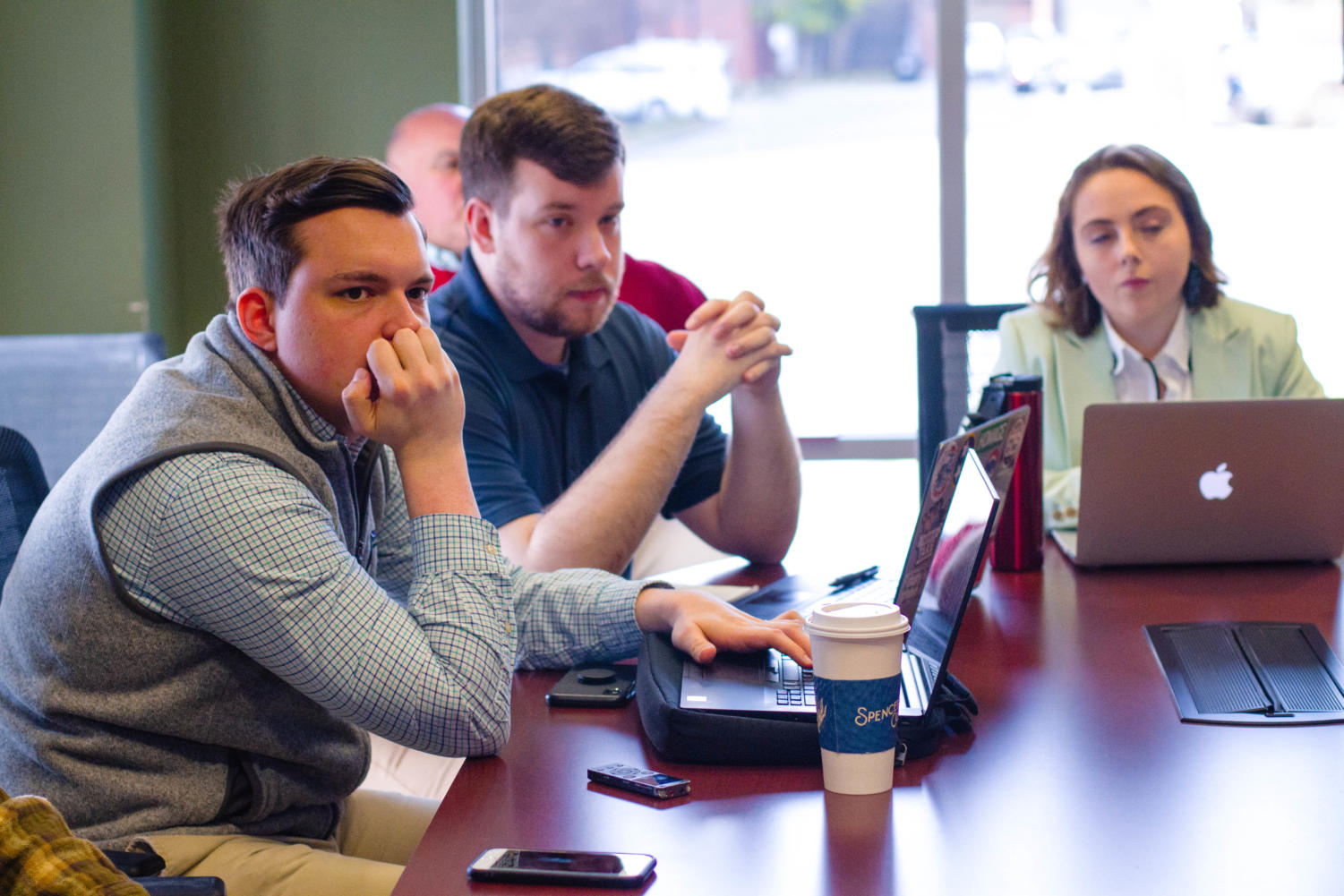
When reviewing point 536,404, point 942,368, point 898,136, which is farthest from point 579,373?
point 898,136

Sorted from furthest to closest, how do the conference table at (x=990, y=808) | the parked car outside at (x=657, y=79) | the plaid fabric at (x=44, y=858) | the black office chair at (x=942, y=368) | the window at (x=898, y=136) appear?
the parked car outside at (x=657, y=79) → the window at (x=898, y=136) → the black office chair at (x=942, y=368) → the conference table at (x=990, y=808) → the plaid fabric at (x=44, y=858)

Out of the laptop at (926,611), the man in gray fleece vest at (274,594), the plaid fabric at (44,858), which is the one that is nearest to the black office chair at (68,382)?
the man in gray fleece vest at (274,594)

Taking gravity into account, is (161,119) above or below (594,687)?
above

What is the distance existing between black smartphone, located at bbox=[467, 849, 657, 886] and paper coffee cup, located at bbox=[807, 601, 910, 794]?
0.18 meters

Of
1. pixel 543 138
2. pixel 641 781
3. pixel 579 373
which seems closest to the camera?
pixel 641 781

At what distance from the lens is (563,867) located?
83cm

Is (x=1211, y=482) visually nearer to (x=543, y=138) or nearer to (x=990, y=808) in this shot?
(x=990, y=808)

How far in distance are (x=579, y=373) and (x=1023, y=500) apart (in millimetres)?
768

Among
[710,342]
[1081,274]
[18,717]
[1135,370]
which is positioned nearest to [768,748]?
[18,717]

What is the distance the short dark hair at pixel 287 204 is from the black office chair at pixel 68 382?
784 millimetres

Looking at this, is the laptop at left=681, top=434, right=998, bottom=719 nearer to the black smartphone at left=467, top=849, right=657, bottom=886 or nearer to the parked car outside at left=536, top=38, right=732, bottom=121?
the black smartphone at left=467, top=849, right=657, bottom=886

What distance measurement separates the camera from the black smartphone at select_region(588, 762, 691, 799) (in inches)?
37.6

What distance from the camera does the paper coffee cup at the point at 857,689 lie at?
90 cm

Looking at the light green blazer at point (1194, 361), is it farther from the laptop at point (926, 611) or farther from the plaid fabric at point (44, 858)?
the plaid fabric at point (44, 858)
